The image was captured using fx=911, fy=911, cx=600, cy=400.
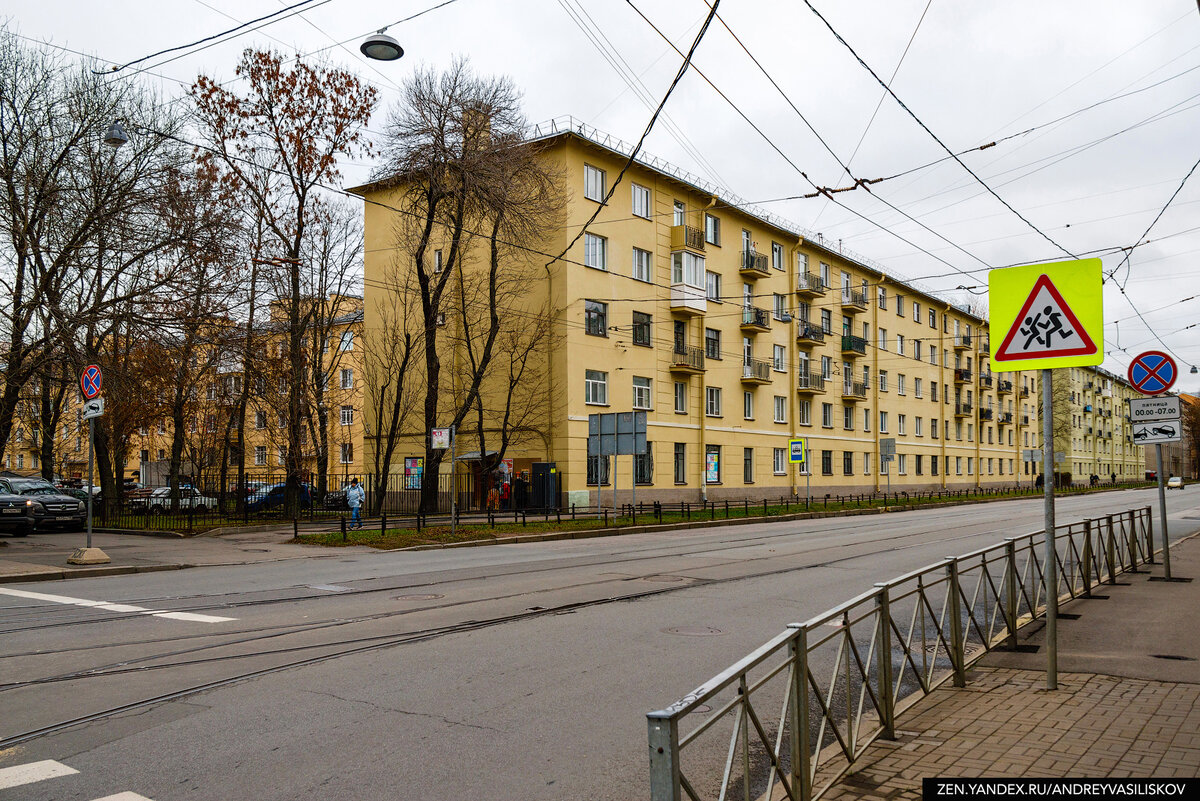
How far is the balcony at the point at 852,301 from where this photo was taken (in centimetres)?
5548

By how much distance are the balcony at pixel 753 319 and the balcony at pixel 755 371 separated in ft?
5.57

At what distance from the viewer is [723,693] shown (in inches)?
141

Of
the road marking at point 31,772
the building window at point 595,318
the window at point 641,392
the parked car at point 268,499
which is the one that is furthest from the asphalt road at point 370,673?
the window at point 641,392

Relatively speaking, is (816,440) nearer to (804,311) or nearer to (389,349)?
(804,311)

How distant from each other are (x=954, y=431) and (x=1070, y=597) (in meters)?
65.6

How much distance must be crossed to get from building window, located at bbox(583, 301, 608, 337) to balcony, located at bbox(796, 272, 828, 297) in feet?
54.8

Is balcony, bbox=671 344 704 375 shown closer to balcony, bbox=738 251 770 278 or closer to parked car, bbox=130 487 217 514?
balcony, bbox=738 251 770 278

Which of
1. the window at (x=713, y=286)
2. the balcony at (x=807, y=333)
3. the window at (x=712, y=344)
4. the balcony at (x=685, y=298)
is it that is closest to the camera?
the balcony at (x=685, y=298)

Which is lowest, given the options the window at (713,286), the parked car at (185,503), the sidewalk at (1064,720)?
the sidewalk at (1064,720)

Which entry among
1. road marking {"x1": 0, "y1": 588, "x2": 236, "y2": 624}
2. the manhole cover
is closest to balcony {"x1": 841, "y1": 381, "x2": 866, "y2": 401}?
the manhole cover

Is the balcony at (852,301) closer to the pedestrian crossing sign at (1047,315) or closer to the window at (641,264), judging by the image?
the window at (641,264)

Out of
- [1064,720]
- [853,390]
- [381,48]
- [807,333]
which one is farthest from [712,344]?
[1064,720]

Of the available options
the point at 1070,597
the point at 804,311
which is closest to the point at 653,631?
the point at 1070,597

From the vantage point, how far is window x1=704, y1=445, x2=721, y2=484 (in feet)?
142
